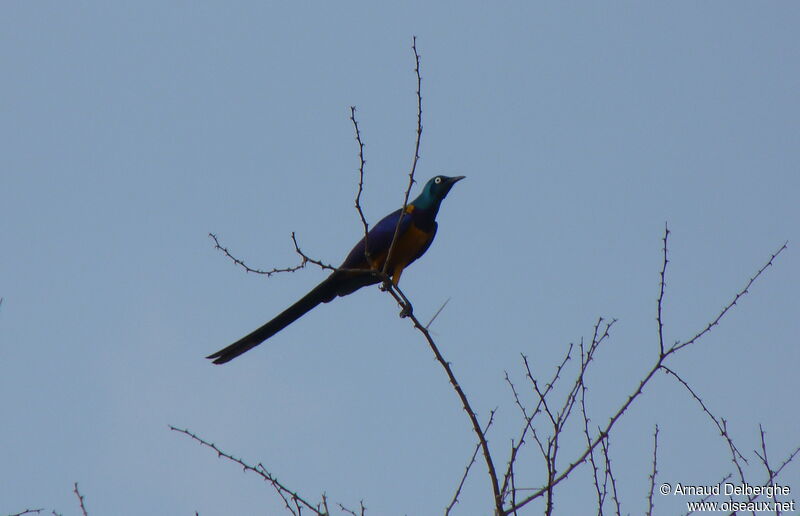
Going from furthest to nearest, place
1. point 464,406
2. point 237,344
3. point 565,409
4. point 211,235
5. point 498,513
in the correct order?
point 237,344, point 211,235, point 565,409, point 464,406, point 498,513

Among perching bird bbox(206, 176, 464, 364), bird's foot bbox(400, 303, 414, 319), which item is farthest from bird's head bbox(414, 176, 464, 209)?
bird's foot bbox(400, 303, 414, 319)

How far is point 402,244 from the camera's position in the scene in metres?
5.57

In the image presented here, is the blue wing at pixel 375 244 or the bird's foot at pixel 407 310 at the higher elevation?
the blue wing at pixel 375 244

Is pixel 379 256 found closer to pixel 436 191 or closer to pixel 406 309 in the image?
pixel 436 191

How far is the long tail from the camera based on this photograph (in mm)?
4883

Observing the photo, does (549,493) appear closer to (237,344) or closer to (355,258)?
(237,344)

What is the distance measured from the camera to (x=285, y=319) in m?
5.18

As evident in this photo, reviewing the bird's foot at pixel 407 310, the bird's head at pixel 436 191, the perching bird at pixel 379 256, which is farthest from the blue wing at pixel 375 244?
the bird's foot at pixel 407 310

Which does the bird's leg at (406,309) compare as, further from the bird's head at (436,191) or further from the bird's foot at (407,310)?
the bird's head at (436,191)

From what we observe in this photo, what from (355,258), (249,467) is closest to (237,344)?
(355,258)

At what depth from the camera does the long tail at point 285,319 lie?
488cm

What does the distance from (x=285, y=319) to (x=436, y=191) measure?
1.33 m

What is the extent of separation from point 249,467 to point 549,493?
1.19 meters

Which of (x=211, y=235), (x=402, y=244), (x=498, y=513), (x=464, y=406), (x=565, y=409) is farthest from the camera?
(x=402, y=244)
